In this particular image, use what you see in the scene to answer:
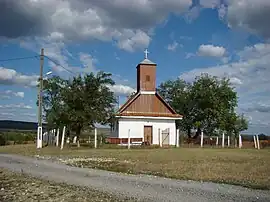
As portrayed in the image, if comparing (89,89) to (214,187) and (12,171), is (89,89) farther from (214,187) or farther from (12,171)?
(214,187)

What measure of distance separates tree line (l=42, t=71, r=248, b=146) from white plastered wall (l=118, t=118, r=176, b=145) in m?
1.57

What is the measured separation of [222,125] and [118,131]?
20.0 metres

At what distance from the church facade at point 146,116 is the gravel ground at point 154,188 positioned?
2738 cm

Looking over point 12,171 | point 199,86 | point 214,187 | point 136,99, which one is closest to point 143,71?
point 136,99

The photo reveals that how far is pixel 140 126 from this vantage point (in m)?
43.4

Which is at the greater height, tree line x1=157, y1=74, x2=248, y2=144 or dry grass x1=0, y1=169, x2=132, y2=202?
tree line x1=157, y1=74, x2=248, y2=144

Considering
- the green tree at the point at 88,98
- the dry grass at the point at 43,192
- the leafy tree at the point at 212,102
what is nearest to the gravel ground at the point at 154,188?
the dry grass at the point at 43,192

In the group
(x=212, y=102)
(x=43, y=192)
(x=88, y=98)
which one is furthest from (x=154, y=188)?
(x=212, y=102)

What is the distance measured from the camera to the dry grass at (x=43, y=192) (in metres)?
9.55

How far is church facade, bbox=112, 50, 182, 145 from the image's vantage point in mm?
42938

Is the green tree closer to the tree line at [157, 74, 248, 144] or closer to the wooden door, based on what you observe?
the wooden door

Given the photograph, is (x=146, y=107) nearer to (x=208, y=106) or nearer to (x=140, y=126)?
(x=140, y=126)

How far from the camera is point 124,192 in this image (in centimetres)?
1045

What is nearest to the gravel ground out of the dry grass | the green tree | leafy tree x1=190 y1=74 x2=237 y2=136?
the dry grass
